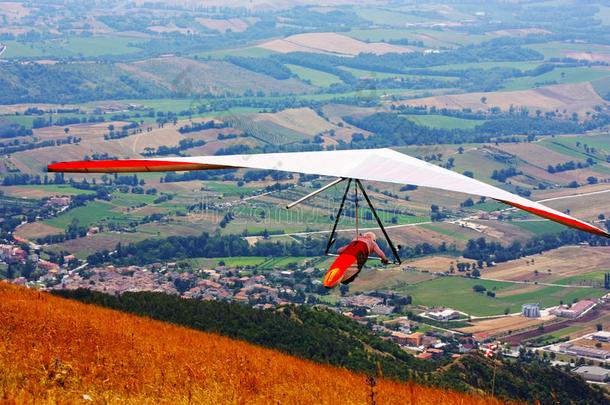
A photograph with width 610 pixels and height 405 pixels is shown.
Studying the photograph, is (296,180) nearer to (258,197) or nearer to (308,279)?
(258,197)

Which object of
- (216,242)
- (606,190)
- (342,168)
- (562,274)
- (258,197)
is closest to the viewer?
(342,168)

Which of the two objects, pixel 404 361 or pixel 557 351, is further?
pixel 557 351

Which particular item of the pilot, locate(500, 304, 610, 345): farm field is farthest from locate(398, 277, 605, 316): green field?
→ the pilot

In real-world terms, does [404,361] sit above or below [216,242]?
above

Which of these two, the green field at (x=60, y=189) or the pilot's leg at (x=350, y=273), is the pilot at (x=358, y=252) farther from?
the green field at (x=60, y=189)

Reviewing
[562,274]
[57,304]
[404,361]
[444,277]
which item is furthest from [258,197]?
[57,304]

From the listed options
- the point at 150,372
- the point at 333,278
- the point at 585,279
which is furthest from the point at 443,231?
the point at 150,372

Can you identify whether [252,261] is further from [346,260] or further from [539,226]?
[346,260]
